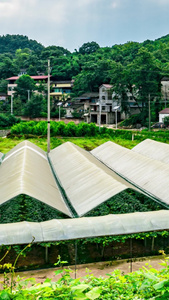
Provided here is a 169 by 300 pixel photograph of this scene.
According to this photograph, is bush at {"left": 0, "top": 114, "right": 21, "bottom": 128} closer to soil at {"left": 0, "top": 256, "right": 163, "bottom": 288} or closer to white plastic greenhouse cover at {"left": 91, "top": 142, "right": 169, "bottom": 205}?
white plastic greenhouse cover at {"left": 91, "top": 142, "right": 169, "bottom": 205}

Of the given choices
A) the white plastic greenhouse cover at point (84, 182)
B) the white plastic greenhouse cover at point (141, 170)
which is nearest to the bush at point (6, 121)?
the white plastic greenhouse cover at point (141, 170)

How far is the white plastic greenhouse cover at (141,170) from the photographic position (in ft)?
42.2

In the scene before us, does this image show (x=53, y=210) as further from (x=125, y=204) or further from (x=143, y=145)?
(x=143, y=145)

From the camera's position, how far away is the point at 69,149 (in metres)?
20.3

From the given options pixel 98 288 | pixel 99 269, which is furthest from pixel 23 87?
pixel 98 288

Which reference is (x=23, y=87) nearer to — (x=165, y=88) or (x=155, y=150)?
(x=165, y=88)

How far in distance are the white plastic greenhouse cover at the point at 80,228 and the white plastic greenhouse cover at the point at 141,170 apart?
290 cm

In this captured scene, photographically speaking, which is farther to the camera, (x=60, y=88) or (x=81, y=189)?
(x=60, y=88)

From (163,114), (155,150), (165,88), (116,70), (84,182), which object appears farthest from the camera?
(165,88)

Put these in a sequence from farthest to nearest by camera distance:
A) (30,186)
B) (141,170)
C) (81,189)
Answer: (141,170) < (81,189) < (30,186)

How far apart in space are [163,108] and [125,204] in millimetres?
39397

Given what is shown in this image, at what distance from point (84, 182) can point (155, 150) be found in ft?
32.5

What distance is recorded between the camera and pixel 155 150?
22.0 metres

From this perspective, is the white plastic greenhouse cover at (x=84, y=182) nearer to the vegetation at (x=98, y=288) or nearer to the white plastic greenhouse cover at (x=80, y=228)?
the white plastic greenhouse cover at (x=80, y=228)
